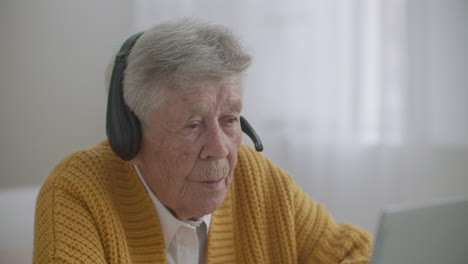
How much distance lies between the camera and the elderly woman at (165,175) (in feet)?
3.29

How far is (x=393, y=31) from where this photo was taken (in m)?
2.20

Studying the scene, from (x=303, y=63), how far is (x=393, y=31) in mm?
426

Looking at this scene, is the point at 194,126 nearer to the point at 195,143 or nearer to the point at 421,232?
the point at 195,143

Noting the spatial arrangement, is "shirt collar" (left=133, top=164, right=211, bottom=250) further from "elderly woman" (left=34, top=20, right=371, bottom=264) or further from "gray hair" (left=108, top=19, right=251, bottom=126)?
"gray hair" (left=108, top=19, right=251, bottom=126)

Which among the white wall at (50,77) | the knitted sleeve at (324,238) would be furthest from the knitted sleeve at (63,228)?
the white wall at (50,77)

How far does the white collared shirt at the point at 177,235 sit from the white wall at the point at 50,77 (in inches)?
56.6

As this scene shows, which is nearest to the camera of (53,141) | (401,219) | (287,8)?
(401,219)

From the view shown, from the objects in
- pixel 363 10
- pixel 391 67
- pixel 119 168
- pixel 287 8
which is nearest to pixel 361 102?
pixel 391 67

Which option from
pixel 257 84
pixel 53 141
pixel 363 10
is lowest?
pixel 53 141

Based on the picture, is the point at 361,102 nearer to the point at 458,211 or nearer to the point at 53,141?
the point at 53,141

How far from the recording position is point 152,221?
3.65 ft

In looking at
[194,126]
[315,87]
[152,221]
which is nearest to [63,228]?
[152,221]

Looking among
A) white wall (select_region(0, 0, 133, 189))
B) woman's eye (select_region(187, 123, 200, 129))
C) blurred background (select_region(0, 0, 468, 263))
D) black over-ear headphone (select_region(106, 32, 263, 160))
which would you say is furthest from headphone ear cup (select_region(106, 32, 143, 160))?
white wall (select_region(0, 0, 133, 189))

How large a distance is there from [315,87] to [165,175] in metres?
1.48
